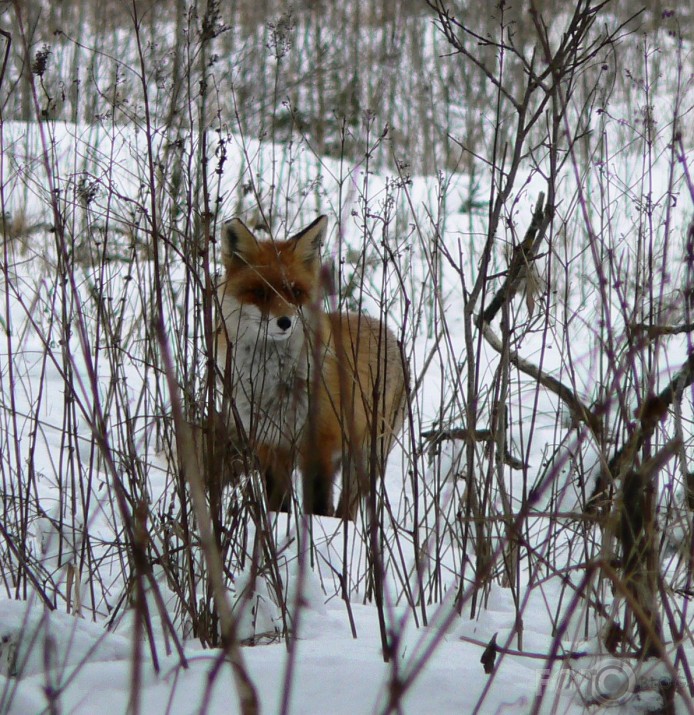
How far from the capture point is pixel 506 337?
1909 millimetres

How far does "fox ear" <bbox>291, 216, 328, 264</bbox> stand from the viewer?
12.6ft

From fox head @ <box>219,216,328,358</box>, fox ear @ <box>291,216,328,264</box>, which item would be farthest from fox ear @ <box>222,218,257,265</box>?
fox ear @ <box>291,216,328,264</box>

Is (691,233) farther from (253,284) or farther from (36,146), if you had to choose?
(36,146)

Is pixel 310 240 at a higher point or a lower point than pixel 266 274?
higher

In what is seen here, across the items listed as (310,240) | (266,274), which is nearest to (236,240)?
(266,274)

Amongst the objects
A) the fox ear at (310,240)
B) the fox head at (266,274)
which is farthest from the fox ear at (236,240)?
the fox ear at (310,240)

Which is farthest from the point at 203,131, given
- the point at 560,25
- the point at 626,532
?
the point at 560,25

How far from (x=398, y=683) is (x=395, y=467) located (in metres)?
3.76

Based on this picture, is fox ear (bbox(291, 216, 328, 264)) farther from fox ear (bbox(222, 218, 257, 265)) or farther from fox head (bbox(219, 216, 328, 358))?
fox ear (bbox(222, 218, 257, 265))

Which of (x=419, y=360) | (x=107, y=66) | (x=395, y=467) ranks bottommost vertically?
(x=395, y=467)

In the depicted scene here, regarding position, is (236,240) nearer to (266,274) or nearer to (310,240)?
(266,274)

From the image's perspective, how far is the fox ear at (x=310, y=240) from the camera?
3854mm

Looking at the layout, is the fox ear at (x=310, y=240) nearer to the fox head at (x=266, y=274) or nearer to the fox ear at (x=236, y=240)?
the fox head at (x=266, y=274)

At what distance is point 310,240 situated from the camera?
158 inches
